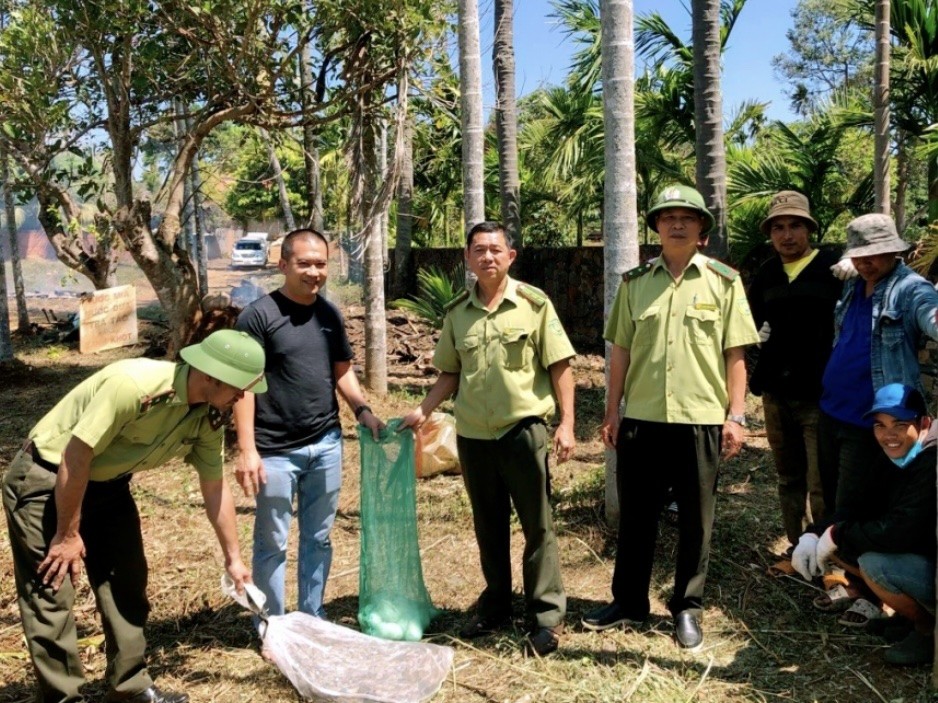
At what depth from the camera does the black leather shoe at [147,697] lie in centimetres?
295

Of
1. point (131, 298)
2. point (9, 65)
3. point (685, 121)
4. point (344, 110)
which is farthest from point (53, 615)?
point (131, 298)

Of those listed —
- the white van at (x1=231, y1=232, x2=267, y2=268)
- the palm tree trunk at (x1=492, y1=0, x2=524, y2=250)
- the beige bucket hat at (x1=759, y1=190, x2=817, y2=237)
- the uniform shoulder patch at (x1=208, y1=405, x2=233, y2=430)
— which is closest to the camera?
the uniform shoulder patch at (x1=208, y1=405, x2=233, y2=430)

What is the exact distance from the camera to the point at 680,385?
3178 millimetres

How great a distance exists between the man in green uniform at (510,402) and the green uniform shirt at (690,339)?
0.33 m

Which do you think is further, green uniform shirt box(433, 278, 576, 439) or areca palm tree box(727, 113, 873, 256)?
areca palm tree box(727, 113, 873, 256)

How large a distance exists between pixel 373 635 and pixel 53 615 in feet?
4.17

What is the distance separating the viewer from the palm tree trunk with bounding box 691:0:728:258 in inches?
250

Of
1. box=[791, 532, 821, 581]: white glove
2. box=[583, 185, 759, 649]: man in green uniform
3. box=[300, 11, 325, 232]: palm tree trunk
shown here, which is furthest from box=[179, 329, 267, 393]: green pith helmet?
box=[300, 11, 325, 232]: palm tree trunk

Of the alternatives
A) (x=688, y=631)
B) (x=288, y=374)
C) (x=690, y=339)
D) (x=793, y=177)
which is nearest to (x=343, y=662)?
(x=288, y=374)

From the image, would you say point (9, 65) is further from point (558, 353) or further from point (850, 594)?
point (850, 594)

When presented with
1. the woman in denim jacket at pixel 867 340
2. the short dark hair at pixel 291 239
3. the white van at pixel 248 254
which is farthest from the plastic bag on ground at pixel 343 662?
the white van at pixel 248 254

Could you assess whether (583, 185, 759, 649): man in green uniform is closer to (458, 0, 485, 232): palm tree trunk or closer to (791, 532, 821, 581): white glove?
(791, 532, 821, 581): white glove

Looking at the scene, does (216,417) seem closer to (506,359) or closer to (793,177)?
(506,359)

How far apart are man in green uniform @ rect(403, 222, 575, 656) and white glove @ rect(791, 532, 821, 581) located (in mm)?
957
